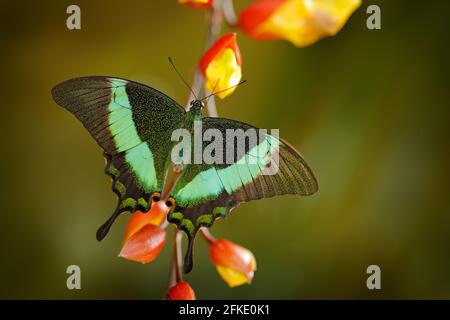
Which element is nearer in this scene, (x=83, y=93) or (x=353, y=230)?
(x=83, y=93)

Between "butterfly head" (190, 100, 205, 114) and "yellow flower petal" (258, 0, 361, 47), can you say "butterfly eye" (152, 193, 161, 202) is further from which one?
"yellow flower petal" (258, 0, 361, 47)

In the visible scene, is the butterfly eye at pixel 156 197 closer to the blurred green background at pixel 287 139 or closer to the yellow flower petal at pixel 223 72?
the yellow flower petal at pixel 223 72

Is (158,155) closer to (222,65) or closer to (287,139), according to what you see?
(222,65)

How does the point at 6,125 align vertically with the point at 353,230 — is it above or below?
above

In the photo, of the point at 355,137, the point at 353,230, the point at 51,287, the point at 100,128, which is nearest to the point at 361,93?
the point at 355,137

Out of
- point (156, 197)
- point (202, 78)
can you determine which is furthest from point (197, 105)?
point (156, 197)

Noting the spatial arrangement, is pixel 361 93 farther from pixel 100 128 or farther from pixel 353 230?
pixel 100 128

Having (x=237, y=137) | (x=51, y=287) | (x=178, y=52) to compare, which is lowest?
(x=51, y=287)
